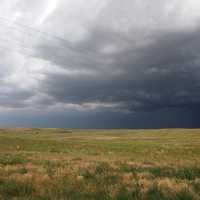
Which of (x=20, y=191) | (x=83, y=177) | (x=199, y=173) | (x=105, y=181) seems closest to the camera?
(x=20, y=191)

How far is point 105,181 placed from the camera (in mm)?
9984

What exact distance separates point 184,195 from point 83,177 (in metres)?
4.95

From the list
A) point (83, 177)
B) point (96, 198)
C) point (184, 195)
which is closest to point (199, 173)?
point (184, 195)

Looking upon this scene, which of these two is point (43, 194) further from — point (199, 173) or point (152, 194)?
point (199, 173)

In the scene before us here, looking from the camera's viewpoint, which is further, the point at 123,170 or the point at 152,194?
the point at 123,170

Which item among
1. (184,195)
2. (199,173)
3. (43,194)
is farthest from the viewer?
(199,173)

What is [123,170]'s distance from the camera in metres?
13.1

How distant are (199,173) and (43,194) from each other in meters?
7.77

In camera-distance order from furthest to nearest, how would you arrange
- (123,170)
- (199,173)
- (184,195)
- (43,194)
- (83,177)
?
(123,170) → (199,173) → (83,177) → (43,194) → (184,195)

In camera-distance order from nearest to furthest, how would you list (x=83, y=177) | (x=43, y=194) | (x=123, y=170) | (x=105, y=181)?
(x=43, y=194), (x=105, y=181), (x=83, y=177), (x=123, y=170)

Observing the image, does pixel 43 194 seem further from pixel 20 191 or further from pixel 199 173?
pixel 199 173

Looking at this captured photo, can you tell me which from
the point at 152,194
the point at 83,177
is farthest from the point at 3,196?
the point at 152,194

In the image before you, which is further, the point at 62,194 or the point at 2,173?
the point at 2,173

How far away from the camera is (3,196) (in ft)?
25.8
